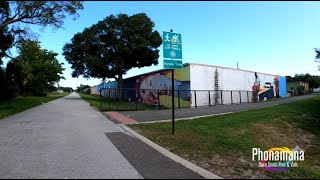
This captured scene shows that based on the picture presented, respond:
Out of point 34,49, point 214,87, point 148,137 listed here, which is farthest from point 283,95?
point 148,137

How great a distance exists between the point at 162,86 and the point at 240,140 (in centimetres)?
1904

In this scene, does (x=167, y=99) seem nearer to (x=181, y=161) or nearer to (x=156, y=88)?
(x=156, y=88)

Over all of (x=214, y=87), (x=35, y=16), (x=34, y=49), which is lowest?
(x=214, y=87)

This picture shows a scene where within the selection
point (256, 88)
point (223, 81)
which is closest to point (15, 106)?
point (223, 81)

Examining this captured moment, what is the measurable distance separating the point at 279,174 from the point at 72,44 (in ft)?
130

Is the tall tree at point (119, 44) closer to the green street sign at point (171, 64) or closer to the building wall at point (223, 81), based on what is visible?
the building wall at point (223, 81)

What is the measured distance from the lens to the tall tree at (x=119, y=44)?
3691cm

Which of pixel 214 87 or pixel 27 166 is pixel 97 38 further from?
pixel 27 166

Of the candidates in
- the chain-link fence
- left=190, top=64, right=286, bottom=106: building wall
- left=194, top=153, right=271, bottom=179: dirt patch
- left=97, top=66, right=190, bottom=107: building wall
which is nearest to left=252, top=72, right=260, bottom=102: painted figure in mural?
left=190, top=64, right=286, bottom=106: building wall

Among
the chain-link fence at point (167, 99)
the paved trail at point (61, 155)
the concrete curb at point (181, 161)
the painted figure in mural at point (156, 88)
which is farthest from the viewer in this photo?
the painted figure in mural at point (156, 88)

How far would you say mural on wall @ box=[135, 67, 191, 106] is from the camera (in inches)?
973

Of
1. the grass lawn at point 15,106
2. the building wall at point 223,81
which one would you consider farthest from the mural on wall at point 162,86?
the grass lawn at point 15,106

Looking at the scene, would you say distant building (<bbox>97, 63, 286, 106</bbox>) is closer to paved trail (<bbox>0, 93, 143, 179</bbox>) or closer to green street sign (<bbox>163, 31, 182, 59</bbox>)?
paved trail (<bbox>0, 93, 143, 179</bbox>)

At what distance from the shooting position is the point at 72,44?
42.4m
